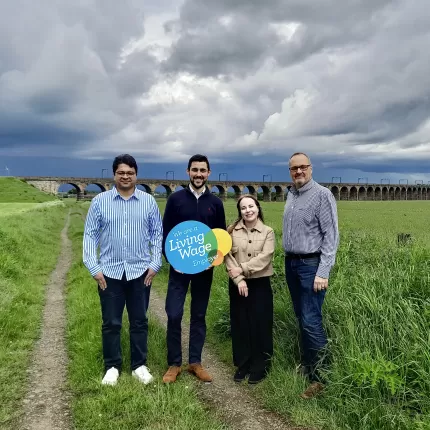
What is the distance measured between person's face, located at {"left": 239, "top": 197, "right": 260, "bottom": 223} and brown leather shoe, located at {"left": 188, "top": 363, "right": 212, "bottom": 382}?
1.73m

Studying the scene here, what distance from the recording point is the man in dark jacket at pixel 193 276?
443cm

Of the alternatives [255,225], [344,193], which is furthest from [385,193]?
[255,225]

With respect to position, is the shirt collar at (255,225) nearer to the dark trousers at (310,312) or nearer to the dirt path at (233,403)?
the dark trousers at (310,312)

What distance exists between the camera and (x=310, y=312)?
410cm

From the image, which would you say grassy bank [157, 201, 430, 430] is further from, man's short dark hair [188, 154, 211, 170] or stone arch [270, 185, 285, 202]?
stone arch [270, 185, 285, 202]

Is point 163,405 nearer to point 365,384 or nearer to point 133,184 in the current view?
point 365,384

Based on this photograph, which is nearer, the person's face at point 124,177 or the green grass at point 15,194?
the person's face at point 124,177

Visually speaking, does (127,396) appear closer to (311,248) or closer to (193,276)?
(193,276)

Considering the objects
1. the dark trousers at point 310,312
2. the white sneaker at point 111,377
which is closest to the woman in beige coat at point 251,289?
the dark trousers at point 310,312

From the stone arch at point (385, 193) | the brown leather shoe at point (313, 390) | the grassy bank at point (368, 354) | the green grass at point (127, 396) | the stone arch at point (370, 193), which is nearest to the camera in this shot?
the grassy bank at point (368, 354)

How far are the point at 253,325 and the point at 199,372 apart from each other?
0.78 metres

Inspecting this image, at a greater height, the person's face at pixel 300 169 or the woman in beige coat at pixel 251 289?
the person's face at pixel 300 169

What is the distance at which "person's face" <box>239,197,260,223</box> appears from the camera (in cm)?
437

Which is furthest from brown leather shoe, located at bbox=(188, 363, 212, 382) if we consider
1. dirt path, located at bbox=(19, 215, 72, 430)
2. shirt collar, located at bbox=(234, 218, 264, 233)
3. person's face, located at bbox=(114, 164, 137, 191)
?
person's face, located at bbox=(114, 164, 137, 191)
